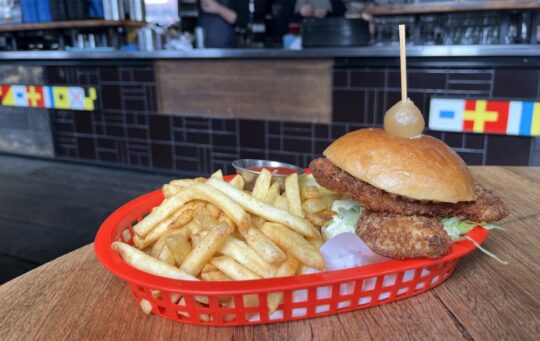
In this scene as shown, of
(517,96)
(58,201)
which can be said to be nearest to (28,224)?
(58,201)

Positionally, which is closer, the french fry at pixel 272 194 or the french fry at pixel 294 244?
the french fry at pixel 294 244

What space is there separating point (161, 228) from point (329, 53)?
116 inches

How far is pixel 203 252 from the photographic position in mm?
986

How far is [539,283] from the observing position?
1.03 m

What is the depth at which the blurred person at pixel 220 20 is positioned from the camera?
5484mm

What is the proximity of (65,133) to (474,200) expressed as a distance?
5365 mm

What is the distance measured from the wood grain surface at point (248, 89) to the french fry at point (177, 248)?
10.1 ft

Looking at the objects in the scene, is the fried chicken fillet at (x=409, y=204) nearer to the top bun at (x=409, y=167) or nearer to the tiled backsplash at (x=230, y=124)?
the top bun at (x=409, y=167)

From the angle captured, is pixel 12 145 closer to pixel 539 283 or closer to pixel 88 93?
pixel 88 93

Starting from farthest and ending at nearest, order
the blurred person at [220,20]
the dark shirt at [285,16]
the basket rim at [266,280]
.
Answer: the dark shirt at [285,16] → the blurred person at [220,20] → the basket rim at [266,280]

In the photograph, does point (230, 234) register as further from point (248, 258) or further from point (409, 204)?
point (409, 204)

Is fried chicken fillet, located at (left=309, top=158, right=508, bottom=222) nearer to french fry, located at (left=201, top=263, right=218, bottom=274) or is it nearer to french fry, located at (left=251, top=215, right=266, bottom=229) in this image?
french fry, located at (left=251, top=215, right=266, bottom=229)

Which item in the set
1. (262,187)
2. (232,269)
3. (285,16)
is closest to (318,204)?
(262,187)

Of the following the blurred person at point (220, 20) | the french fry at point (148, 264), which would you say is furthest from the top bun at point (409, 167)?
the blurred person at point (220, 20)
